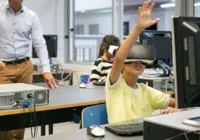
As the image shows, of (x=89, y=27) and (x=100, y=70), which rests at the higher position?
(x=89, y=27)

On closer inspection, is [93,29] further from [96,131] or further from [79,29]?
[96,131]

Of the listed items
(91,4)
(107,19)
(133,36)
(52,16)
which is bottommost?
(133,36)

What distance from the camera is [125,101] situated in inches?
75.1

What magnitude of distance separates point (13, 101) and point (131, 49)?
892 mm

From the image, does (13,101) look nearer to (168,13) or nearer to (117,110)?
(117,110)

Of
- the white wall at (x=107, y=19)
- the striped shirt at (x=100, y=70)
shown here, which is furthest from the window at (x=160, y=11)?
the striped shirt at (x=100, y=70)

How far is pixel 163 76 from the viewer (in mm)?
3219

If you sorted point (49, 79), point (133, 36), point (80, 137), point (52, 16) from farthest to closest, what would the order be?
1. point (52, 16)
2. point (49, 79)
3. point (133, 36)
4. point (80, 137)

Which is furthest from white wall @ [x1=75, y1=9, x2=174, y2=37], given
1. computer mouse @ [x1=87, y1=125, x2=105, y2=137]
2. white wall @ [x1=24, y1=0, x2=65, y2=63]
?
computer mouse @ [x1=87, y1=125, x2=105, y2=137]

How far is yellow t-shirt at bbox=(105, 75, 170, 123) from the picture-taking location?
1886mm

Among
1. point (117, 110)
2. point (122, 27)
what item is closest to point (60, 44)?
point (122, 27)

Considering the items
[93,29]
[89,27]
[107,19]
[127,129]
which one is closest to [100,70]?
[107,19]

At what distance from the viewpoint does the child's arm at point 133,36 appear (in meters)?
1.51

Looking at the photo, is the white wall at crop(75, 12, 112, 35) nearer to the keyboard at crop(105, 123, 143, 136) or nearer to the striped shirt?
the striped shirt
